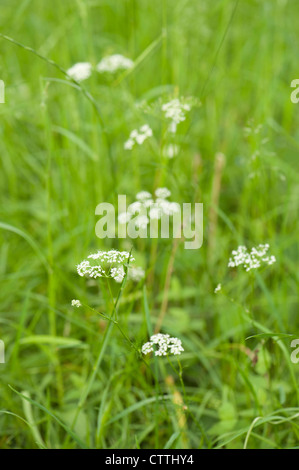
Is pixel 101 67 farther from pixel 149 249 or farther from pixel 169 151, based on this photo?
pixel 149 249

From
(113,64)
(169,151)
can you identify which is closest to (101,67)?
(113,64)

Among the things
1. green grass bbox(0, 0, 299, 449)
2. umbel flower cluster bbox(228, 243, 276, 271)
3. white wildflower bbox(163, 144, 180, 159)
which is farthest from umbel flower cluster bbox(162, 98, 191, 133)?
umbel flower cluster bbox(228, 243, 276, 271)

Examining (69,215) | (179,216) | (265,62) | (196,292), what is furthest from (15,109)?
(265,62)

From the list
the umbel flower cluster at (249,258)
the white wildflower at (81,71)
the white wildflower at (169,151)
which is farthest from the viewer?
the white wildflower at (81,71)

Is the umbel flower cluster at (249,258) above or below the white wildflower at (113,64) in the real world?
below

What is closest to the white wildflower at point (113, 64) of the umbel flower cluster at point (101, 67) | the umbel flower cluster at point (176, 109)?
the umbel flower cluster at point (101, 67)

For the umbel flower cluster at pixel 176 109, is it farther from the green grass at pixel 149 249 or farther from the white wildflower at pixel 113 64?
the white wildflower at pixel 113 64

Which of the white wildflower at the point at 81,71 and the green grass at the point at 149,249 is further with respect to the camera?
the white wildflower at the point at 81,71
